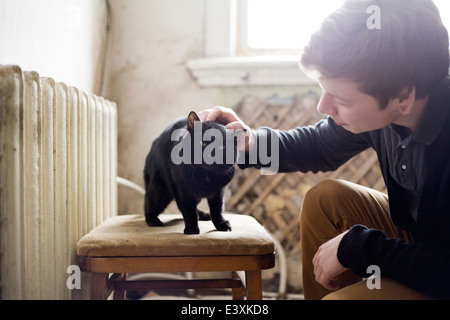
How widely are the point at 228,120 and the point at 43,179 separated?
44cm

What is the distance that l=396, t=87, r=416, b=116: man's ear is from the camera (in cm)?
64

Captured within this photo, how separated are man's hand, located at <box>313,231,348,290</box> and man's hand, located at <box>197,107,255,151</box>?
1.02 ft

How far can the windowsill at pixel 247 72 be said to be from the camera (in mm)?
1494

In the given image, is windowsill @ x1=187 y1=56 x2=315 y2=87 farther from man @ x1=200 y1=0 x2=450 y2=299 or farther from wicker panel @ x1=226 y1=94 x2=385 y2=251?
man @ x1=200 y1=0 x2=450 y2=299

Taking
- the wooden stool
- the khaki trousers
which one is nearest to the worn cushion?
the wooden stool

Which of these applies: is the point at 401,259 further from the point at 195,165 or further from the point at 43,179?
the point at 43,179

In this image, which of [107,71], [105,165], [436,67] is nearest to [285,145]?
[436,67]

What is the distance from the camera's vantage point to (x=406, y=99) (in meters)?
0.65

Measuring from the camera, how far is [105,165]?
1.11 meters

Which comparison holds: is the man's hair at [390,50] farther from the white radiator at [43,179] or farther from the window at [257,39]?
the window at [257,39]

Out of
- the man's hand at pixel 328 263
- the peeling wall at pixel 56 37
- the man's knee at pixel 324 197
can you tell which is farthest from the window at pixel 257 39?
the man's hand at pixel 328 263

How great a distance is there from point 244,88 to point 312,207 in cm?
78

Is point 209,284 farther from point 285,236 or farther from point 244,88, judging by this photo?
point 244,88

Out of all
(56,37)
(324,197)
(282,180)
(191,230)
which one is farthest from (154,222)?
(282,180)
